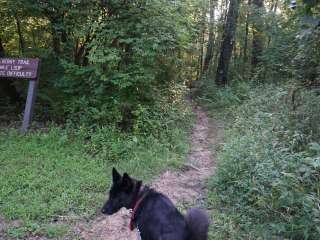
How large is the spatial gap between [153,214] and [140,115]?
4.96 meters

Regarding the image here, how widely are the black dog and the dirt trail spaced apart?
117 cm

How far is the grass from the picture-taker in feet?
19.2

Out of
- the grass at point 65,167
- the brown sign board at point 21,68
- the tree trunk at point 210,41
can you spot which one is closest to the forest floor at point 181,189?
the grass at point 65,167

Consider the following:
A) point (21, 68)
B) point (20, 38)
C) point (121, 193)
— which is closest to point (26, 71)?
point (21, 68)

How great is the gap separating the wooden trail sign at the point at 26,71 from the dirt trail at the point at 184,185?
3784 millimetres

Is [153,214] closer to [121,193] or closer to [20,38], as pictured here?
[121,193]

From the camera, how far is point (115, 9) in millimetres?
9438

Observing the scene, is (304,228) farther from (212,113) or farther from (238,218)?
(212,113)

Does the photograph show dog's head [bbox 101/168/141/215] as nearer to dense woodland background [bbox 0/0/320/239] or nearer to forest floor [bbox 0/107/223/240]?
forest floor [bbox 0/107/223/240]

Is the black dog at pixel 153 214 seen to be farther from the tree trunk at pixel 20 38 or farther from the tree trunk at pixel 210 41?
the tree trunk at pixel 210 41

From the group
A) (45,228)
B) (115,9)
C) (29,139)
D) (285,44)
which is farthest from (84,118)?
(285,44)

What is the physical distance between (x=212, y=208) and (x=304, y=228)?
186 cm

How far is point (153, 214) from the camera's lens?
430cm

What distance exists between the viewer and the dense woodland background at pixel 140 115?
5371 millimetres
